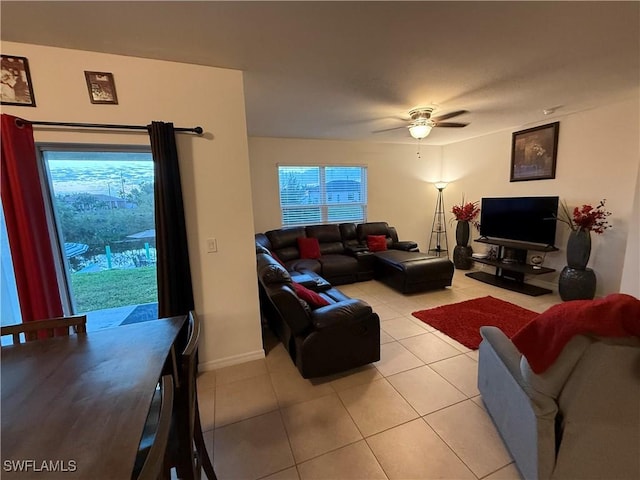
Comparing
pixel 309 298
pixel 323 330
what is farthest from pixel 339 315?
pixel 309 298

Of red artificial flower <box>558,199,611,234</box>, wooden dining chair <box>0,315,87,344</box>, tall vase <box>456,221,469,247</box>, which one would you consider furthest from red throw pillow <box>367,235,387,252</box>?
wooden dining chair <box>0,315,87,344</box>

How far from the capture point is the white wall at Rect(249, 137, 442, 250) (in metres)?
4.88

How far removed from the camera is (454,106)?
3.24 m

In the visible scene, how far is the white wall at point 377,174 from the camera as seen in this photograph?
4.88 metres

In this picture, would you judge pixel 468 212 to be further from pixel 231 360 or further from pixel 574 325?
pixel 231 360

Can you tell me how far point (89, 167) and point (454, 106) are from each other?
379cm

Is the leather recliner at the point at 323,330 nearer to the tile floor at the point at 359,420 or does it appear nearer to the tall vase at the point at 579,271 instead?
the tile floor at the point at 359,420

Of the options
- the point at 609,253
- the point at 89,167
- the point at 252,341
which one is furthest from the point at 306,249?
the point at 609,253

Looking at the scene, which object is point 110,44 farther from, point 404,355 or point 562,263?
point 562,263

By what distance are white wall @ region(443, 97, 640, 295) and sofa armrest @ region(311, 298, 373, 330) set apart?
2.99 meters

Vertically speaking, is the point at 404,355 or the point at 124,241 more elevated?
the point at 124,241

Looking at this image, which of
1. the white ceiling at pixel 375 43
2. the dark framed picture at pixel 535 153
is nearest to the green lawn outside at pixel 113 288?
the white ceiling at pixel 375 43

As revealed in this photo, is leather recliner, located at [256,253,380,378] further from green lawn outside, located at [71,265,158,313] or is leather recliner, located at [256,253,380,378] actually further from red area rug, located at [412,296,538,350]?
red area rug, located at [412,296,538,350]

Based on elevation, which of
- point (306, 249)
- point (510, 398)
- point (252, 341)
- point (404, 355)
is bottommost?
point (404, 355)
